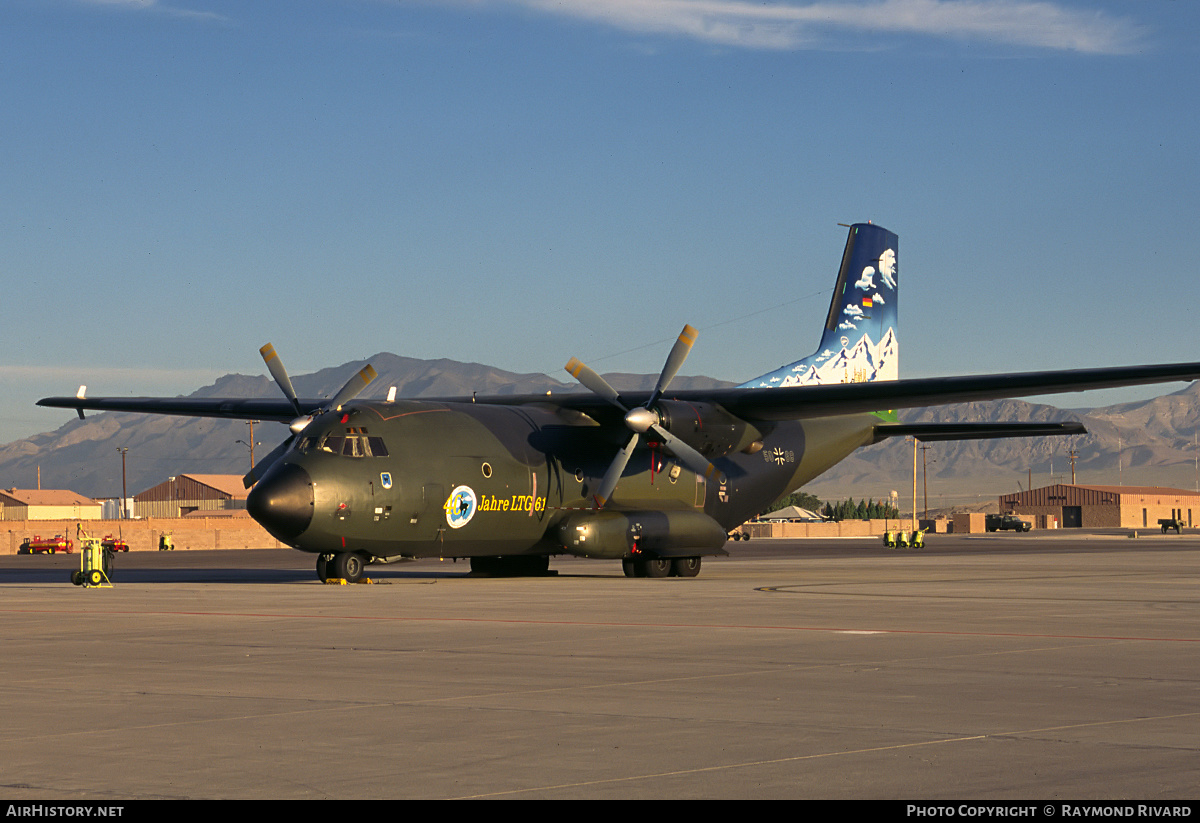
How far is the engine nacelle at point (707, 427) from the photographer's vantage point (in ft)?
113

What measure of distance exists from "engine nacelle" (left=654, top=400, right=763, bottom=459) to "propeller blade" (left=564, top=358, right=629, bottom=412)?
3.75 ft

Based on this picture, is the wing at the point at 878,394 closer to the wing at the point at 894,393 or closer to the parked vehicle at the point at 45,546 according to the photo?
the wing at the point at 894,393

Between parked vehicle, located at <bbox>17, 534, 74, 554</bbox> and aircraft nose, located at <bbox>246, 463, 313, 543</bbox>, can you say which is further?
parked vehicle, located at <bbox>17, 534, 74, 554</bbox>

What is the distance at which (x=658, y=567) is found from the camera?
3584 cm

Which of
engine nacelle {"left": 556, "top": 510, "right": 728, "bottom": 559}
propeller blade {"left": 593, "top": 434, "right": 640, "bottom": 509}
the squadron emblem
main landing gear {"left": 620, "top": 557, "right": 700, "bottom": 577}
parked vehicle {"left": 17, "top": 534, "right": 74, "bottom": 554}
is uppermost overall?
propeller blade {"left": 593, "top": 434, "right": 640, "bottom": 509}

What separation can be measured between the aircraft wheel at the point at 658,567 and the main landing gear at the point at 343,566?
24.9 feet

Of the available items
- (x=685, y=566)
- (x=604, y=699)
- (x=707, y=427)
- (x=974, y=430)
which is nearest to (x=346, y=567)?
(x=685, y=566)

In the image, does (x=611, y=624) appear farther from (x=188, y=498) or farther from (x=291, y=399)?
(x=188, y=498)

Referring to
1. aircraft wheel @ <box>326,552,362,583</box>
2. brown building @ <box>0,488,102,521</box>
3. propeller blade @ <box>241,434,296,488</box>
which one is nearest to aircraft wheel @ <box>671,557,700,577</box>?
aircraft wheel @ <box>326,552,362,583</box>

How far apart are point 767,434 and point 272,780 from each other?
30750 mm

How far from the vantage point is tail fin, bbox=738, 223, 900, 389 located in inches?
1756

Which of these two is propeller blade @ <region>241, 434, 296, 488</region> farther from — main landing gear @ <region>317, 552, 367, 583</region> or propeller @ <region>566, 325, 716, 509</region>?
propeller @ <region>566, 325, 716, 509</region>

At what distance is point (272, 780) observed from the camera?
27.2ft
